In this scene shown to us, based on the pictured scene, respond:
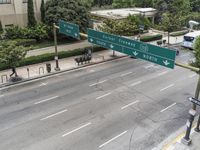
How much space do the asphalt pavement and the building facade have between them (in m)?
17.2

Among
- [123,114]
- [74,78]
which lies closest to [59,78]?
[74,78]

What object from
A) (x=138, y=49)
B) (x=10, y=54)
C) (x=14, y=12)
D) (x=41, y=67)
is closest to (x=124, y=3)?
(x=14, y=12)

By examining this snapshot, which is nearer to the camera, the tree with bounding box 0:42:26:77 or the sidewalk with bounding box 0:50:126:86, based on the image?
the tree with bounding box 0:42:26:77

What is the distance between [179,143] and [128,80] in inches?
433

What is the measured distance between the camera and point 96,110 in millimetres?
20141

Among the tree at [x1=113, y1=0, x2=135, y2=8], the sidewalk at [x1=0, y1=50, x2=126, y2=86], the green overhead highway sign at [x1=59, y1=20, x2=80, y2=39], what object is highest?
the tree at [x1=113, y1=0, x2=135, y2=8]

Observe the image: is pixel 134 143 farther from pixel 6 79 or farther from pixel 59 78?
pixel 6 79

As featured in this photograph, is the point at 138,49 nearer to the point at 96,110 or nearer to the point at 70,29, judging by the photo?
the point at 96,110

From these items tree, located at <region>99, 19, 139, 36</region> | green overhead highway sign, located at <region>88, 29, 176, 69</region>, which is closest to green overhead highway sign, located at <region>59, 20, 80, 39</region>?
green overhead highway sign, located at <region>88, 29, 176, 69</region>

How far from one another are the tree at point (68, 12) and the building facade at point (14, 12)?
3.73 m

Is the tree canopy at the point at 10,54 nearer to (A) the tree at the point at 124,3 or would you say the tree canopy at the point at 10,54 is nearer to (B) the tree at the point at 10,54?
(B) the tree at the point at 10,54

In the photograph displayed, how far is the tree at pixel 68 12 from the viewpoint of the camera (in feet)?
124

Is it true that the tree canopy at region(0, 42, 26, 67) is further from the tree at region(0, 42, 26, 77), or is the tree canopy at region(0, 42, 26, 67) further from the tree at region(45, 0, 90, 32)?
the tree at region(45, 0, 90, 32)

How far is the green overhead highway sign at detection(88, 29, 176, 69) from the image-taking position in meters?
16.1
